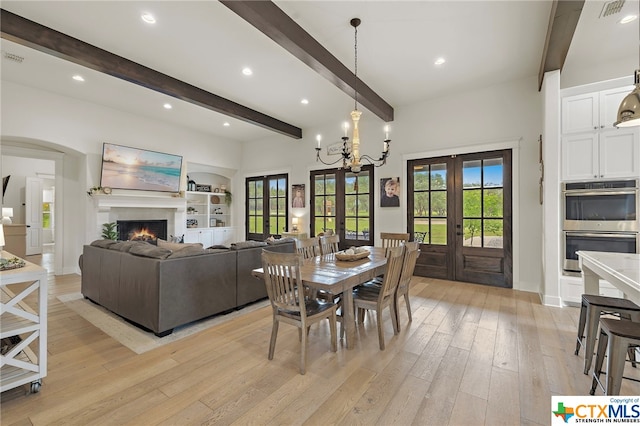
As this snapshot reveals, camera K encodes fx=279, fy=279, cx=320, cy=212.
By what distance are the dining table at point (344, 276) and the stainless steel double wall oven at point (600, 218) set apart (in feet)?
8.75

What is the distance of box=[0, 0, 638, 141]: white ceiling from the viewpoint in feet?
9.55

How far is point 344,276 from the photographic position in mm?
2389

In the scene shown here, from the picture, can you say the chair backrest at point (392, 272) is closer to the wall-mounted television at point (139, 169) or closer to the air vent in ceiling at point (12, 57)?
the air vent in ceiling at point (12, 57)

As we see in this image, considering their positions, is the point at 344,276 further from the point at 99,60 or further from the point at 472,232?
the point at 99,60

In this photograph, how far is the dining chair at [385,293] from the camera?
2574 mm

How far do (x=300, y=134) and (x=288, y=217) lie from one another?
7.11ft

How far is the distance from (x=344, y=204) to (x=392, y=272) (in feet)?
12.7

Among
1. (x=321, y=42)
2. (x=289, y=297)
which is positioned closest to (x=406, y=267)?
(x=289, y=297)

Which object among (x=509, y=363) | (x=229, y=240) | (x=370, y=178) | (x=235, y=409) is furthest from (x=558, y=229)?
(x=229, y=240)

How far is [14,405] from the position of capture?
72.8 inches

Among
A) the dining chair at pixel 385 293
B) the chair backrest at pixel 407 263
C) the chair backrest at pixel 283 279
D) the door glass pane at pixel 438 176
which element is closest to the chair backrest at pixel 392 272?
the dining chair at pixel 385 293

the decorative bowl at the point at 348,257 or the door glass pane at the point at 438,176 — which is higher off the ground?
the door glass pane at the point at 438,176

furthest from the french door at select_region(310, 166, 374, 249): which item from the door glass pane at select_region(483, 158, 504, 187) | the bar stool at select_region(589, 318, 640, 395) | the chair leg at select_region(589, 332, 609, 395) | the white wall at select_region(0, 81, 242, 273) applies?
the bar stool at select_region(589, 318, 640, 395)

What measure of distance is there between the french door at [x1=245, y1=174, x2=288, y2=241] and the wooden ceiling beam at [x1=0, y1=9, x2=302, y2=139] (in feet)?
8.35
